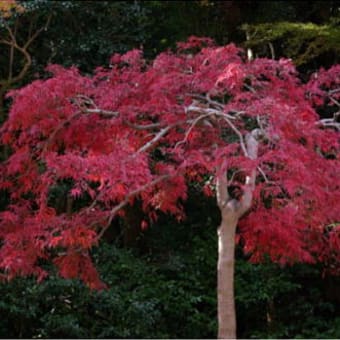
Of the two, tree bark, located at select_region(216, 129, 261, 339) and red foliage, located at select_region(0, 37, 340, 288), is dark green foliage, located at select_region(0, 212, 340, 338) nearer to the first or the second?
red foliage, located at select_region(0, 37, 340, 288)

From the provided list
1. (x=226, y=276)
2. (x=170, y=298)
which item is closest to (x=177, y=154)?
(x=226, y=276)

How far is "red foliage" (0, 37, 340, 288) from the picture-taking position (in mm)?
3578

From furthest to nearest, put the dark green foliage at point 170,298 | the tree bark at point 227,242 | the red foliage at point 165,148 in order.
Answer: the dark green foliage at point 170,298
the tree bark at point 227,242
the red foliage at point 165,148

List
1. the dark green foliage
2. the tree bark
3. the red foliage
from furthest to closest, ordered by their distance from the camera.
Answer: the dark green foliage → the tree bark → the red foliage

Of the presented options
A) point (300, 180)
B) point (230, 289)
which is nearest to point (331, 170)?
point (300, 180)

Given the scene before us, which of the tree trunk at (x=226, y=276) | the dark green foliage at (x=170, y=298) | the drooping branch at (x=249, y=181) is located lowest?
the dark green foliage at (x=170, y=298)

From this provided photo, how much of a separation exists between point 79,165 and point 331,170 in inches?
60.5

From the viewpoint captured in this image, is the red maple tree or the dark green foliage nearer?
the red maple tree

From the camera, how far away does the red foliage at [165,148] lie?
11.7 feet

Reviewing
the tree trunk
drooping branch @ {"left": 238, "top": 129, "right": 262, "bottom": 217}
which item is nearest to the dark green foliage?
the tree trunk

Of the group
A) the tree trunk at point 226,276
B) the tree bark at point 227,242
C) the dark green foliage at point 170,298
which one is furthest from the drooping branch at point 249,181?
the dark green foliage at point 170,298

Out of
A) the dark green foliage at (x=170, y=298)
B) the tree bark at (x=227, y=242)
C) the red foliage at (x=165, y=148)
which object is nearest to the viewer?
the red foliage at (x=165, y=148)

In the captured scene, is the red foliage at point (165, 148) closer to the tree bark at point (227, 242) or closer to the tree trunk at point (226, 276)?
the tree bark at point (227, 242)

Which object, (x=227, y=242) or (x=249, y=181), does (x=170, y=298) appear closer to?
(x=227, y=242)
